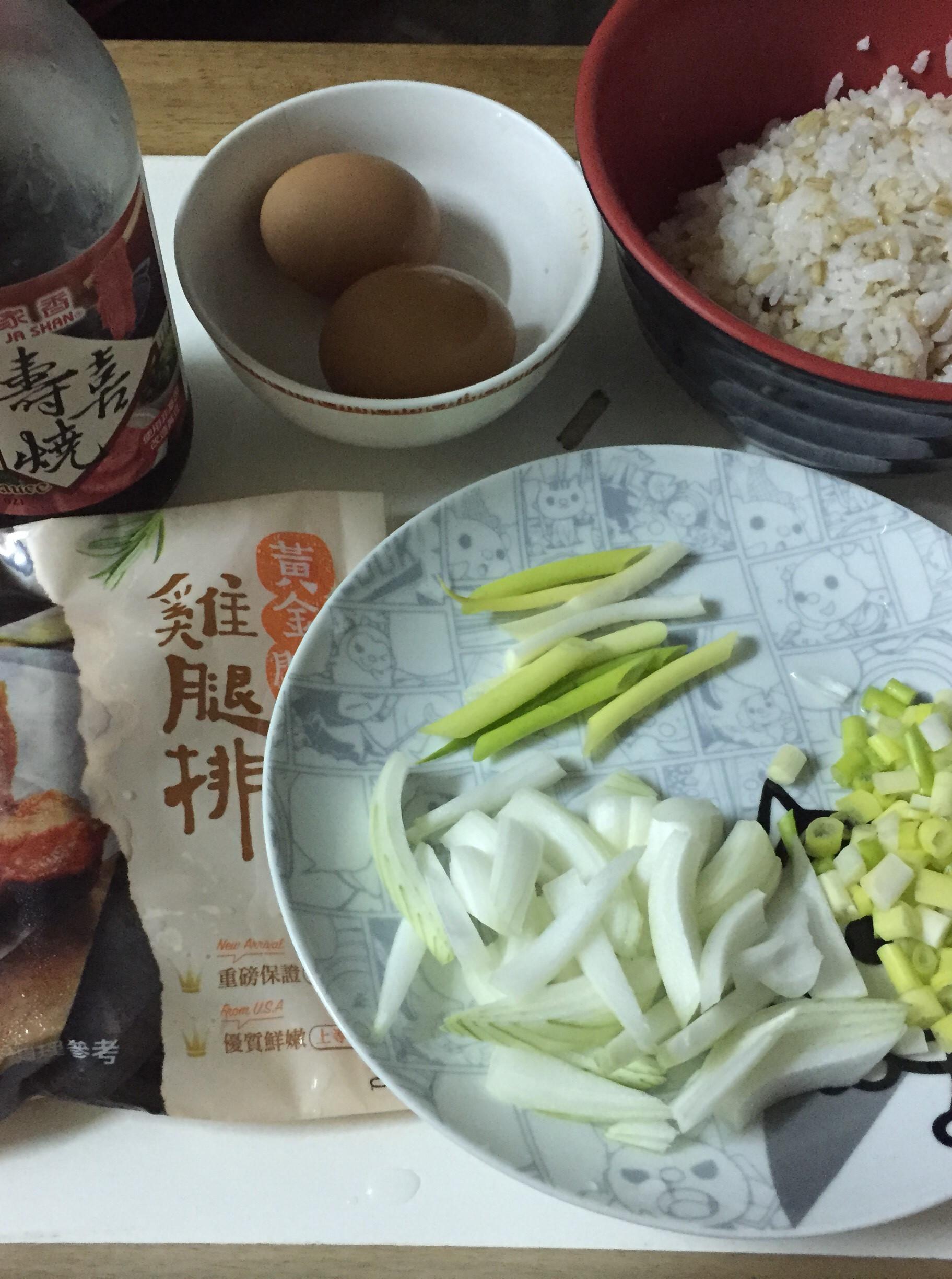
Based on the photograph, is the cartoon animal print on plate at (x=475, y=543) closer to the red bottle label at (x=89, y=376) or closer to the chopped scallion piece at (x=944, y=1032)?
the red bottle label at (x=89, y=376)

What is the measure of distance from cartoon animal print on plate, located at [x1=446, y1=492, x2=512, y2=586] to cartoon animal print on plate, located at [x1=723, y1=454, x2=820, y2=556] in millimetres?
166

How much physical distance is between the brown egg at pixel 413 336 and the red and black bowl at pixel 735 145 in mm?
104

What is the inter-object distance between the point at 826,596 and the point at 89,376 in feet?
1.61

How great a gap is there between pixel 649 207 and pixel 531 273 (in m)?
0.11

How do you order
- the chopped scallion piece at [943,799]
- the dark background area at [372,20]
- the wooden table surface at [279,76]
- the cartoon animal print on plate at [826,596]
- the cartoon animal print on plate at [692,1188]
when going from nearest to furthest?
the cartoon animal print on plate at [692,1188], the chopped scallion piece at [943,799], the cartoon animal print on plate at [826,596], the wooden table surface at [279,76], the dark background area at [372,20]

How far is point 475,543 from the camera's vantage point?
703 mm

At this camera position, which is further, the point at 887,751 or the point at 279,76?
the point at 279,76

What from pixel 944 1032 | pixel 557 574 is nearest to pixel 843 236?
pixel 557 574

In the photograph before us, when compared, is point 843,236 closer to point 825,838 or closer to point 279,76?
point 825,838

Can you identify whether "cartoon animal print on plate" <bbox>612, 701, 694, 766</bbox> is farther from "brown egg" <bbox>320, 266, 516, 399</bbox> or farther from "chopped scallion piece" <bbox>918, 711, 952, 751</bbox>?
"brown egg" <bbox>320, 266, 516, 399</bbox>

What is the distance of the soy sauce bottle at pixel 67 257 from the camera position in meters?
0.54

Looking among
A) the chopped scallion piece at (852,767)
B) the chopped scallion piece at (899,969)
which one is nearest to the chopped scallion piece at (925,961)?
the chopped scallion piece at (899,969)

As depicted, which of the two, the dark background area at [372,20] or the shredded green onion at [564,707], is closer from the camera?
the shredded green onion at [564,707]

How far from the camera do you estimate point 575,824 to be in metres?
0.60
